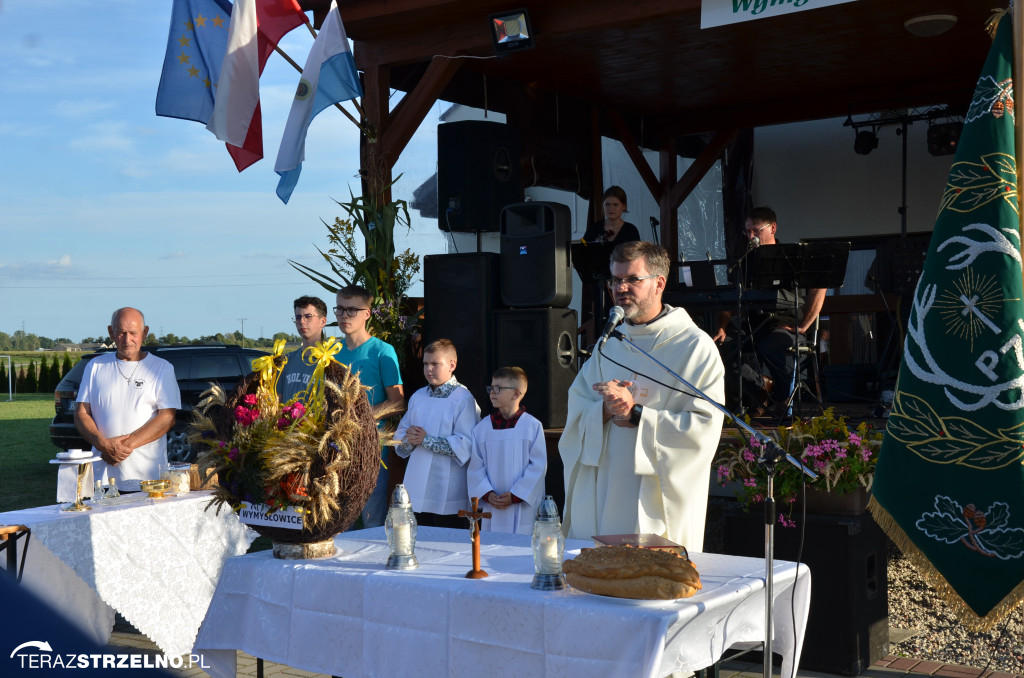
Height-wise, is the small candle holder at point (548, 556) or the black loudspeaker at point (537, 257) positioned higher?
the black loudspeaker at point (537, 257)

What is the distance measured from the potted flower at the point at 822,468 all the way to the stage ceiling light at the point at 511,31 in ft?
14.7

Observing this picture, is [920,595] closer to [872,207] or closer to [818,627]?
[818,627]

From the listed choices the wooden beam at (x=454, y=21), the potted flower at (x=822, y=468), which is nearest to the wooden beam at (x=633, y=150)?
the wooden beam at (x=454, y=21)

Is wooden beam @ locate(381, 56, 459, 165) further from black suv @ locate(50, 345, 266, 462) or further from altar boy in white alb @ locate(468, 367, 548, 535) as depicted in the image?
black suv @ locate(50, 345, 266, 462)

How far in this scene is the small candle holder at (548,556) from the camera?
324cm

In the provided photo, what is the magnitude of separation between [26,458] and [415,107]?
34.8 ft

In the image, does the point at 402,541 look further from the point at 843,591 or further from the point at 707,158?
the point at 707,158

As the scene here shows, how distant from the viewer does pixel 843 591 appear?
539cm

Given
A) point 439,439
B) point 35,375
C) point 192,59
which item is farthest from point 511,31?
point 35,375

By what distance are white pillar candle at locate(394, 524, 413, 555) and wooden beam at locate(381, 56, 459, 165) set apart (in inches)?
240

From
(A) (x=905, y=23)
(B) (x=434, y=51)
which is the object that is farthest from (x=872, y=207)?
(B) (x=434, y=51)

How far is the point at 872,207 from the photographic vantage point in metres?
14.5

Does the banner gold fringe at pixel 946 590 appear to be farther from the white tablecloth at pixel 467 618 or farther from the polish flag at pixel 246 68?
the polish flag at pixel 246 68

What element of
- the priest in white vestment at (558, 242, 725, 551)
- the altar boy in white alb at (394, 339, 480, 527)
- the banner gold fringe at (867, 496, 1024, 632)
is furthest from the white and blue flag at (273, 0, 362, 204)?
the banner gold fringe at (867, 496, 1024, 632)
